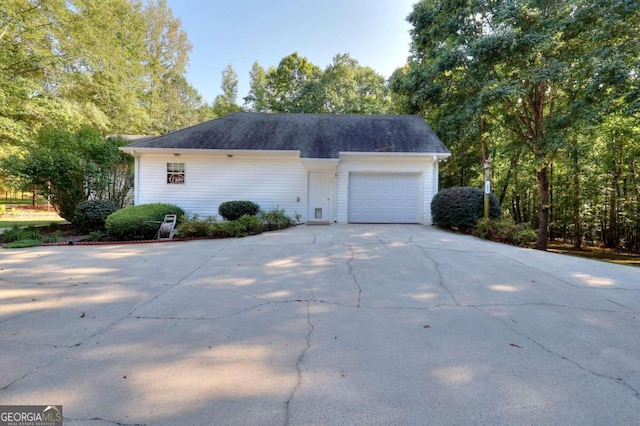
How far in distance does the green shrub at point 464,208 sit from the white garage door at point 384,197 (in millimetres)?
2040

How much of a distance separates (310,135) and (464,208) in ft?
→ 23.7

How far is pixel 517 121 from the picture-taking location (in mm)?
12969

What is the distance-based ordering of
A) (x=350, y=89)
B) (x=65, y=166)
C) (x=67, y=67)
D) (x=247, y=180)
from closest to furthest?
1. (x=65, y=166)
2. (x=247, y=180)
3. (x=67, y=67)
4. (x=350, y=89)

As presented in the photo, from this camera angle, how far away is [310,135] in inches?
529

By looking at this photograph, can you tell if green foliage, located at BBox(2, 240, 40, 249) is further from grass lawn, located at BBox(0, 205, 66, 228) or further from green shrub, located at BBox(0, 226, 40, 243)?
grass lawn, located at BBox(0, 205, 66, 228)

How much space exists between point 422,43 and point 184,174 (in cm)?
1275

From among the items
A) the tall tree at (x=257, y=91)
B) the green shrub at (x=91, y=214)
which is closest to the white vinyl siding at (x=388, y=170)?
the green shrub at (x=91, y=214)

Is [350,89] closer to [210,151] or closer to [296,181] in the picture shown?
[296,181]

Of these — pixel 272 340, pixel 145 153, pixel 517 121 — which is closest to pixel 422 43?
pixel 517 121

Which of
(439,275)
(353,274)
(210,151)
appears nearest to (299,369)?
(353,274)

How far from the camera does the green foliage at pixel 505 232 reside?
8062 millimetres

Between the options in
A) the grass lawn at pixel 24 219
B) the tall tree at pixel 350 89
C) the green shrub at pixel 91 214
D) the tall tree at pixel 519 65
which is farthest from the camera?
the tall tree at pixel 350 89

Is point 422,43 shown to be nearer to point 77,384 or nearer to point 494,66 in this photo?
point 494,66

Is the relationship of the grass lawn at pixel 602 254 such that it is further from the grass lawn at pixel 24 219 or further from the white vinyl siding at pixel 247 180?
the grass lawn at pixel 24 219
